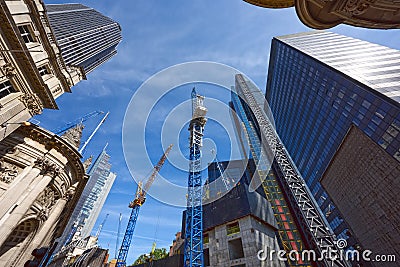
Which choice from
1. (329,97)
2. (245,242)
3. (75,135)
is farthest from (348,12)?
(329,97)

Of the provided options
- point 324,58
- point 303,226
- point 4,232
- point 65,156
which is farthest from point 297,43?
point 4,232

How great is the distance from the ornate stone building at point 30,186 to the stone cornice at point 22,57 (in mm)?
3781

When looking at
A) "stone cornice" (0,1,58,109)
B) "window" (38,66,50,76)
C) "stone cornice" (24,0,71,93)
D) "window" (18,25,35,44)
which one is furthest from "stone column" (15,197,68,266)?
"window" (18,25,35,44)

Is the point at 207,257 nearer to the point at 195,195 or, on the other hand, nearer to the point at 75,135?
the point at 195,195

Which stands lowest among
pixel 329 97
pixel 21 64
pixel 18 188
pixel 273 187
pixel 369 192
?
pixel 18 188

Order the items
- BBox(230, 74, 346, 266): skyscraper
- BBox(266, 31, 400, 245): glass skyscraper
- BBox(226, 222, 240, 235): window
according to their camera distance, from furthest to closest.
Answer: BBox(266, 31, 400, 245): glass skyscraper < BBox(230, 74, 346, 266): skyscraper < BBox(226, 222, 240, 235): window

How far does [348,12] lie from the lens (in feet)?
23.5

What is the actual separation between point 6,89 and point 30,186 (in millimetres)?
9702

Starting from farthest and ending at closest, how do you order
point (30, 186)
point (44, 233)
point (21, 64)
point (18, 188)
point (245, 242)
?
point (245, 242), point (44, 233), point (30, 186), point (18, 188), point (21, 64)

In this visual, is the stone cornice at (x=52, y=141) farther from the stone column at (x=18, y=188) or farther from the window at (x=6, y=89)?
the window at (x=6, y=89)

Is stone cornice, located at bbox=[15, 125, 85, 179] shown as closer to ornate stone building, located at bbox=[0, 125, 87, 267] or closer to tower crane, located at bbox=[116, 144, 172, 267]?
ornate stone building, located at bbox=[0, 125, 87, 267]

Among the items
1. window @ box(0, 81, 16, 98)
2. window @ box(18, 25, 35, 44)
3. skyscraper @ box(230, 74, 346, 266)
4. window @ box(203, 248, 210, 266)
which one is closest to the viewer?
window @ box(0, 81, 16, 98)

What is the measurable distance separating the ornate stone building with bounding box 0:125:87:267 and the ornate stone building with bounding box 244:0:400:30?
24.5 m

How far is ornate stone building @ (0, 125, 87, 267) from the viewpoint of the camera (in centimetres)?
1603
